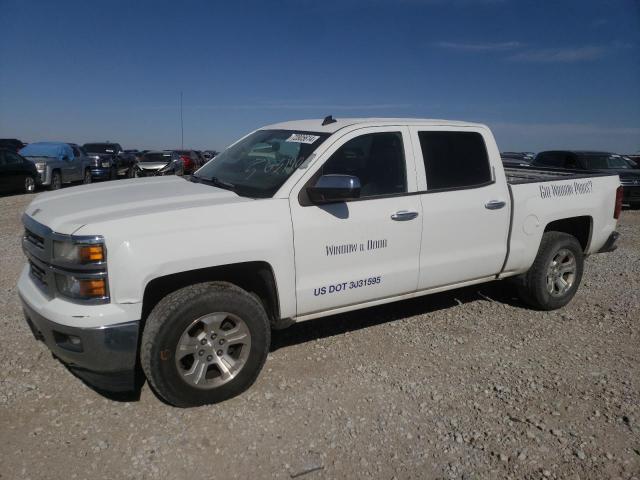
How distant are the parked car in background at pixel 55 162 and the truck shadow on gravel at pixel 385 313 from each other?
557 inches

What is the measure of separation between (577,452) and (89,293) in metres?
2.98

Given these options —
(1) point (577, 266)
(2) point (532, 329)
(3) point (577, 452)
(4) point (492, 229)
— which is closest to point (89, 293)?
(3) point (577, 452)

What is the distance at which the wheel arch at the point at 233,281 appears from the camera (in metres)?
3.16

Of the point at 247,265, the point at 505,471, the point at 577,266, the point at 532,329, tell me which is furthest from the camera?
the point at 577,266

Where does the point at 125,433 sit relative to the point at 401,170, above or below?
below

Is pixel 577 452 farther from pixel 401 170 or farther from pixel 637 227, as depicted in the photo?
pixel 637 227

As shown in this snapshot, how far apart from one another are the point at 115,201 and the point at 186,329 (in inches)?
39.8

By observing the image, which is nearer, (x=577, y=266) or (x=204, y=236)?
(x=204, y=236)

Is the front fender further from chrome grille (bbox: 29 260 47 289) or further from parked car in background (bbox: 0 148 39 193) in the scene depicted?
parked car in background (bbox: 0 148 39 193)

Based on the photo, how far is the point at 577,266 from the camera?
16.9ft

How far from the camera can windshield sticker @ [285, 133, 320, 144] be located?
3801 millimetres

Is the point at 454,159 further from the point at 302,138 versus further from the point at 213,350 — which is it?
the point at 213,350

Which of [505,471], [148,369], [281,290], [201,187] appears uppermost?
[201,187]

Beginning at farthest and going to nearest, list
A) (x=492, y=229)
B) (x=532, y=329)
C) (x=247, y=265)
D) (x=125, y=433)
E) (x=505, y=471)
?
(x=532, y=329)
(x=492, y=229)
(x=247, y=265)
(x=125, y=433)
(x=505, y=471)
